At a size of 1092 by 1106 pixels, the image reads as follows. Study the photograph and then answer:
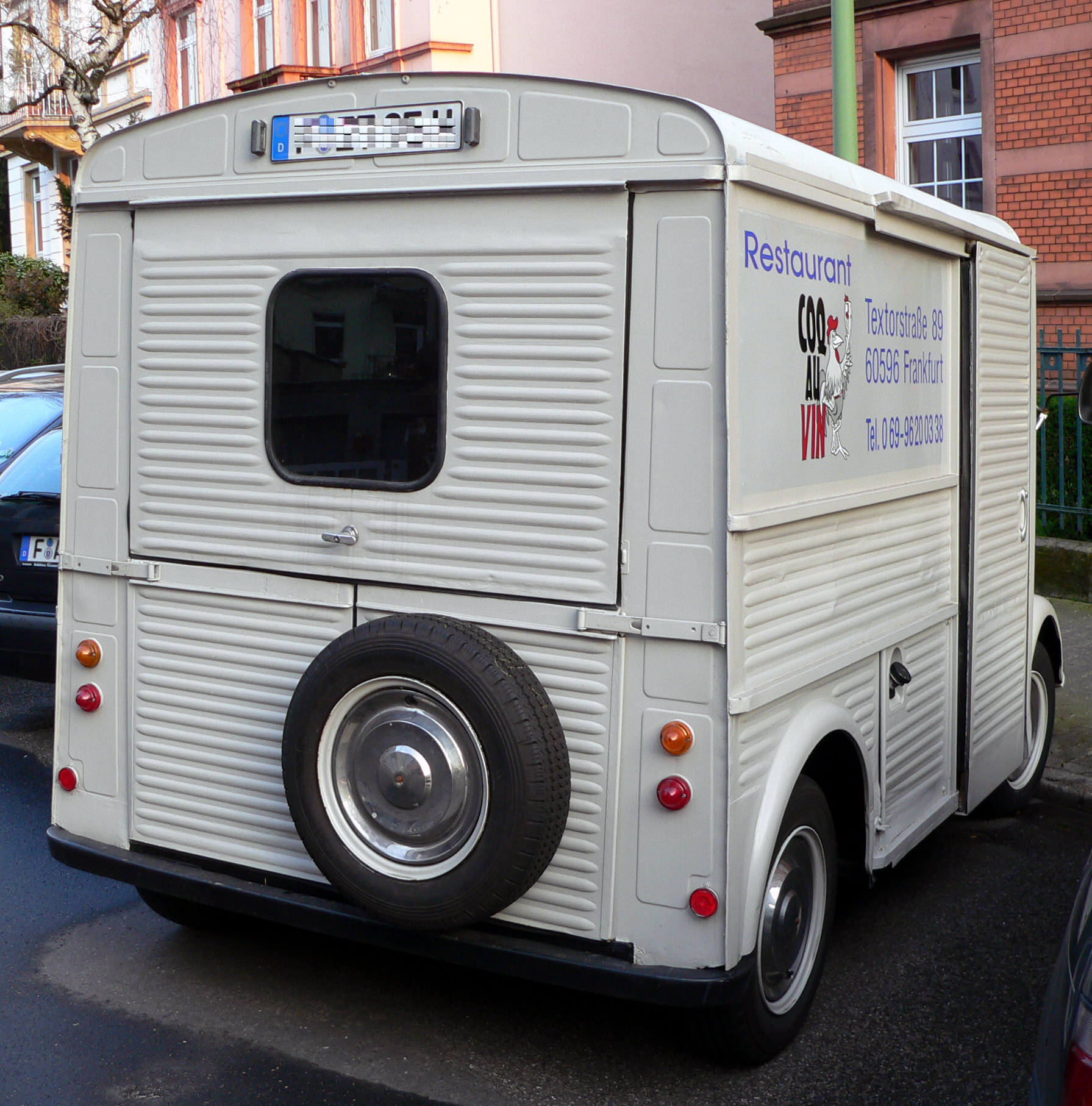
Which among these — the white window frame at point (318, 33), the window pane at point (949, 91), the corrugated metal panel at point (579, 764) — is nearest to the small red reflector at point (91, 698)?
the corrugated metal panel at point (579, 764)

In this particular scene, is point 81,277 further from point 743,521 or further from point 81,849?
point 743,521

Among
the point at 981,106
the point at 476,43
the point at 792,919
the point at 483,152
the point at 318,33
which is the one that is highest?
the point at 318,33

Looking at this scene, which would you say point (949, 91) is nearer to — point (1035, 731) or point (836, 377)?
point (1035, 731)

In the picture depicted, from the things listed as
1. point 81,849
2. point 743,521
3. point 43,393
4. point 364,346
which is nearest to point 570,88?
point 364,346

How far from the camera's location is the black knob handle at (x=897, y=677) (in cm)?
450

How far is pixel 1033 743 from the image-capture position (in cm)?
621

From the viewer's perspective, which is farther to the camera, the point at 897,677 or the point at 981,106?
the point at 981,106

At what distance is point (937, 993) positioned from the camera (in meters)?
4.29

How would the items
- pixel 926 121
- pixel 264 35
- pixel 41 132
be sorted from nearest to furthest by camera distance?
pixel 926 121
pixel 264 35
pixel 41 132

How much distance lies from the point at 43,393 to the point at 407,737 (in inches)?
209

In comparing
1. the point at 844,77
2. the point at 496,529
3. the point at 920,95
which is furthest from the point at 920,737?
the point at 920,95

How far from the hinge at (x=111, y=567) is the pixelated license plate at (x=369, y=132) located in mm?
1290

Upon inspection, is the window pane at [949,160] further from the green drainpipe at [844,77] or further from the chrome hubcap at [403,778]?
the chrome hubcap at [403,778]

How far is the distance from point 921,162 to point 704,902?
42.9 ft
